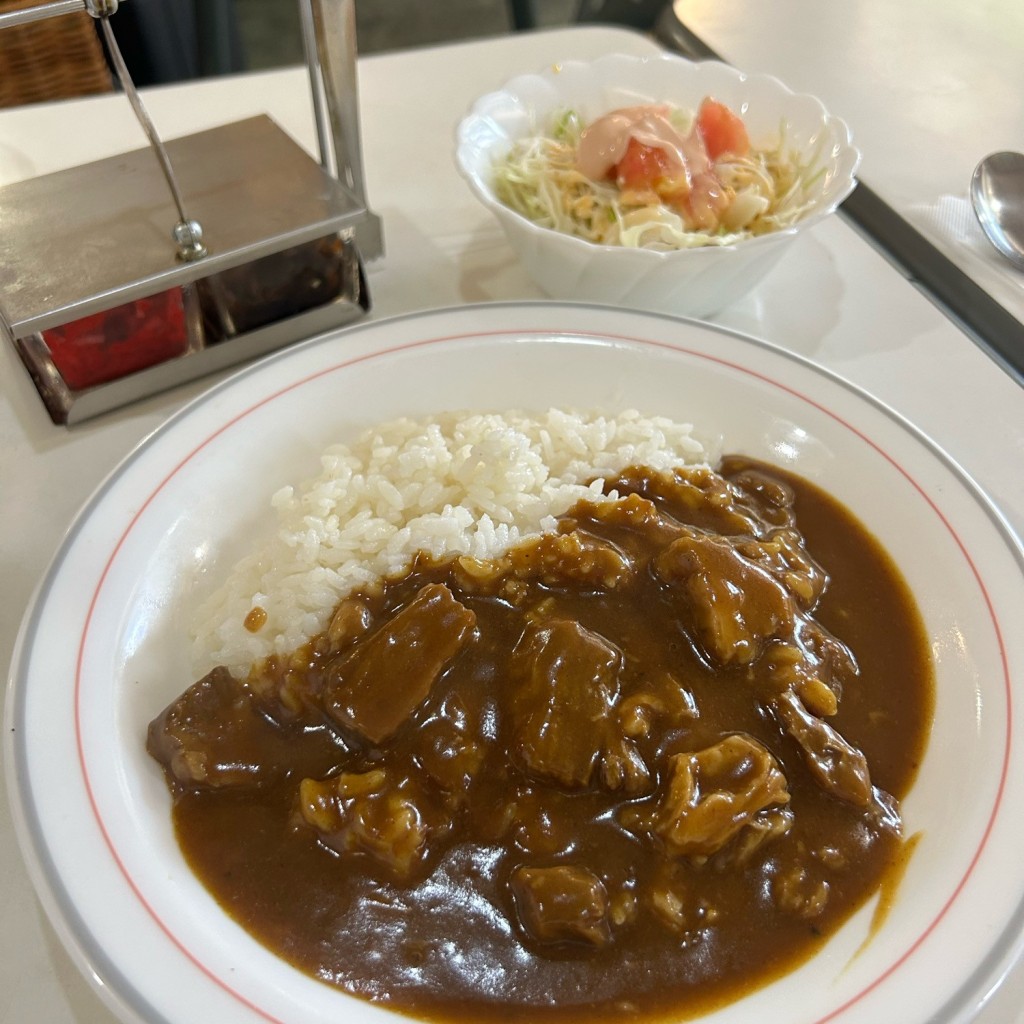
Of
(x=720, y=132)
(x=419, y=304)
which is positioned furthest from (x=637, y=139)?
(x=419, y=304)

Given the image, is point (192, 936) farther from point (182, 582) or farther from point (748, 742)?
point (748, 742)

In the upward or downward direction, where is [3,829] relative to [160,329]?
downward

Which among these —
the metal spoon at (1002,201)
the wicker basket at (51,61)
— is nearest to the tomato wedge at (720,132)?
the metal spoon at (1002,201)

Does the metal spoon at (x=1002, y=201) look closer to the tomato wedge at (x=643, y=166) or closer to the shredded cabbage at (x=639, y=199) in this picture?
the shredded cabbage at (x=639, y=199)

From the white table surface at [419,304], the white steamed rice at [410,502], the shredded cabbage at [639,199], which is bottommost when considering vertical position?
the white table surface at [419,304]

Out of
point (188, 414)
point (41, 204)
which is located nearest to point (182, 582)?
point (188, 414)

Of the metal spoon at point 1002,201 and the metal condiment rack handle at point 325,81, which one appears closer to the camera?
the metal condiment rack handle at point 325,81

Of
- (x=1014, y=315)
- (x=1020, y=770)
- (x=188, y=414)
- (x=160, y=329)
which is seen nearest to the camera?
(x=1020, y=770)

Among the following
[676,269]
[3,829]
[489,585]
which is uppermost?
[676,269]
